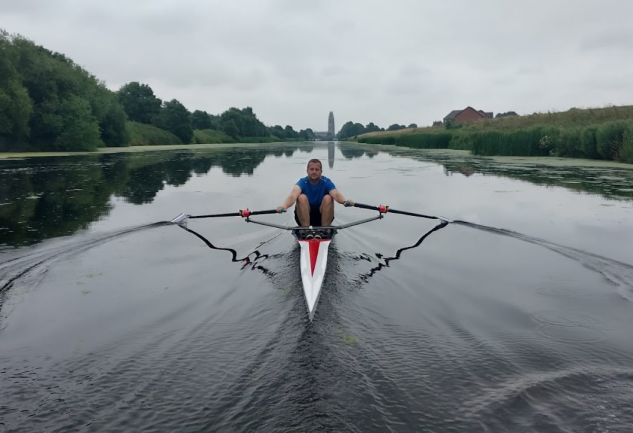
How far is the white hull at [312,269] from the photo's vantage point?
456cm

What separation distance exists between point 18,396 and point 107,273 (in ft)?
9.73

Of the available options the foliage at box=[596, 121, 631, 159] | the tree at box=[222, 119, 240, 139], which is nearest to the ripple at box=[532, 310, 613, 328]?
the foliage at box=[596, 121, 631, 159]

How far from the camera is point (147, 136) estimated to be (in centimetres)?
6606

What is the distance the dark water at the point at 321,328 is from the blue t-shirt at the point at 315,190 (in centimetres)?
82

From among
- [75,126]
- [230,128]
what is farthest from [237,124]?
[75,126]

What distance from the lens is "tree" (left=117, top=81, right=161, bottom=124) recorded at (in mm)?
80062

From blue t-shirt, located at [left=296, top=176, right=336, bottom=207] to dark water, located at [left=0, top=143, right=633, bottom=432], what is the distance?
82cm

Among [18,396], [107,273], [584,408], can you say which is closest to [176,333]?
[18,396]

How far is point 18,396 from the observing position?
3.03 metres

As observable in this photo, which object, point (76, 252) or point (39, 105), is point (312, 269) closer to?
point (76, 252)

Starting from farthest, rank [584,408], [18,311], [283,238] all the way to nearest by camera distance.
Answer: [283,238]
[18,311]
[584,408]

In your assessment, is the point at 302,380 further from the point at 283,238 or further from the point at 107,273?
the point at 283,238

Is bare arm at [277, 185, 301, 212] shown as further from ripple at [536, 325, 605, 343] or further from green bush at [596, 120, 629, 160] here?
green bush at [596, 120, 629, 160]

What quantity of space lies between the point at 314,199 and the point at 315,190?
0.16 m
